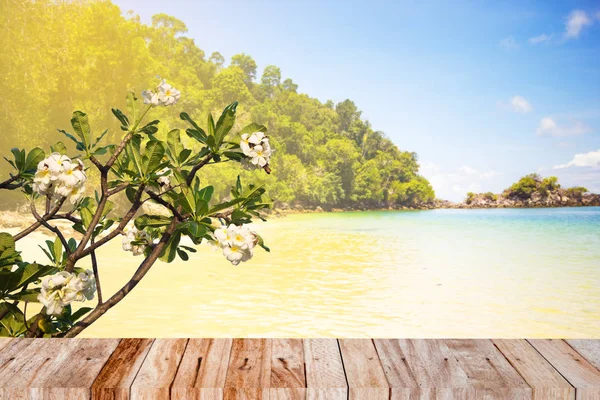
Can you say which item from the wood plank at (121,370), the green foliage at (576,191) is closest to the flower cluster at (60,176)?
the wood plank at (121,370)

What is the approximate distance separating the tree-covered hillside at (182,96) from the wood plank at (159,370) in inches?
718

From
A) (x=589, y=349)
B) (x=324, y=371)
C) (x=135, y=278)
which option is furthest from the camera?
(x=135, y=278)

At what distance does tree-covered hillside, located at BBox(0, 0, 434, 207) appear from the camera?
20.1 metres

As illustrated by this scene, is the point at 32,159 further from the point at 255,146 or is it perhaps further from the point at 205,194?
the point at 255,146

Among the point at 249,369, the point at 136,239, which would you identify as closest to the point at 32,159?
the point at 136,239

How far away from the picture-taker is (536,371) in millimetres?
1119

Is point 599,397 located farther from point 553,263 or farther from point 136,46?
point 136,46

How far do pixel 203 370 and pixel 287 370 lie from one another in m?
0.16

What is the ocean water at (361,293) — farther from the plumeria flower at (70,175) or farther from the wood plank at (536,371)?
the wood plank at (536,371)

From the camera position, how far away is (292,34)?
135 ft

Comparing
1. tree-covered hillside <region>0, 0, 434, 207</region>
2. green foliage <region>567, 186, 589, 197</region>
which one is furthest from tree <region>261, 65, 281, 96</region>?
green foliage <region>567, 186, 589, 197</region>

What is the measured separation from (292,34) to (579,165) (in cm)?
2069

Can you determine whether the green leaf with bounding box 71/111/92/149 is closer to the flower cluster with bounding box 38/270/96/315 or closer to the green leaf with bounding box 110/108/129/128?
the green leaf with bounding box 110/108/129/128

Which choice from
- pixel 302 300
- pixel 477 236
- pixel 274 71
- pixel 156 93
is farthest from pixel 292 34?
pixel 156 93
